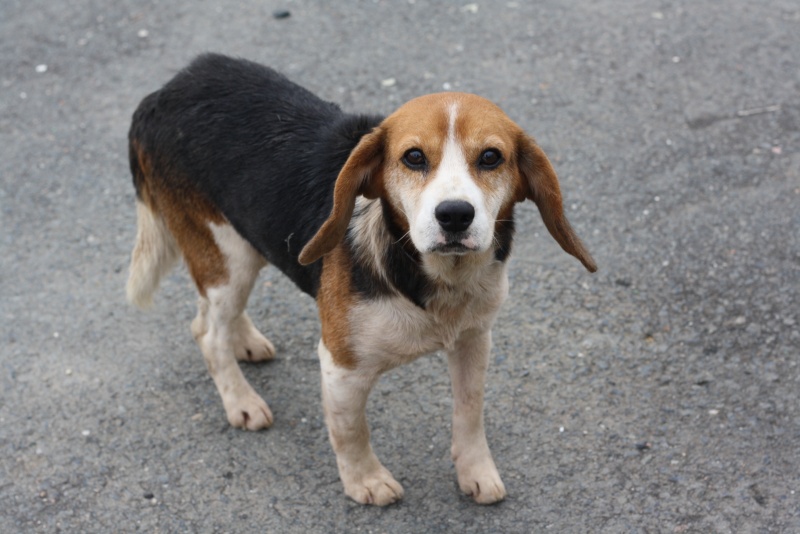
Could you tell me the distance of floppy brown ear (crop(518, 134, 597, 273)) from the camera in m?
3.18

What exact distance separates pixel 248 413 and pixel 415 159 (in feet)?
5.69

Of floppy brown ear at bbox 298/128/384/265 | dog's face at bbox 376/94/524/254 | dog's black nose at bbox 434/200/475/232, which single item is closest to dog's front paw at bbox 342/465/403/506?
floppy brown ear at bbox 298/128/384/265

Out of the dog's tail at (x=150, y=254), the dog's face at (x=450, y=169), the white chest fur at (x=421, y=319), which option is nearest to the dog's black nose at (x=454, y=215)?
the dog's face at (x=450, y=169)

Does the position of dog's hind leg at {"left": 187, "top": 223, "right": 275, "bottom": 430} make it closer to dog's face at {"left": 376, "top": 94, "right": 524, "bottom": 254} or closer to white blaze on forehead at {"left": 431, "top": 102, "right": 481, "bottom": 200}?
dog's face at {"left": 376, "top": 94, "right": 524, "bottom": 254}

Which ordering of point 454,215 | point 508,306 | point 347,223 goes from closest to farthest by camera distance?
point 454,215, point 347,223, point 508,306

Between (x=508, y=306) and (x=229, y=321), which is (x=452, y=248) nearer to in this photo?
(x=229, y=321)

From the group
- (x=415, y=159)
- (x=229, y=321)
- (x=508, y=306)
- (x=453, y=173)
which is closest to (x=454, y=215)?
(x=453, y=173)

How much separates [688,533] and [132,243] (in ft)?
11.1

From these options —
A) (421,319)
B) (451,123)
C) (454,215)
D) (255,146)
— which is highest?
(451,123)

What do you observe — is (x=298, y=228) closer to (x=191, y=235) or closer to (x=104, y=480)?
(x=191, y=235)

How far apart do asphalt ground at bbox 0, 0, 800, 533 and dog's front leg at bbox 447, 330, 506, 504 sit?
4.2 inches

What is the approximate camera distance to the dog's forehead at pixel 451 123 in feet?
9.95

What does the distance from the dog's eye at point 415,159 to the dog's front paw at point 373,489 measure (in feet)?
4.68

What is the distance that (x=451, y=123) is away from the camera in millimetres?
3033
